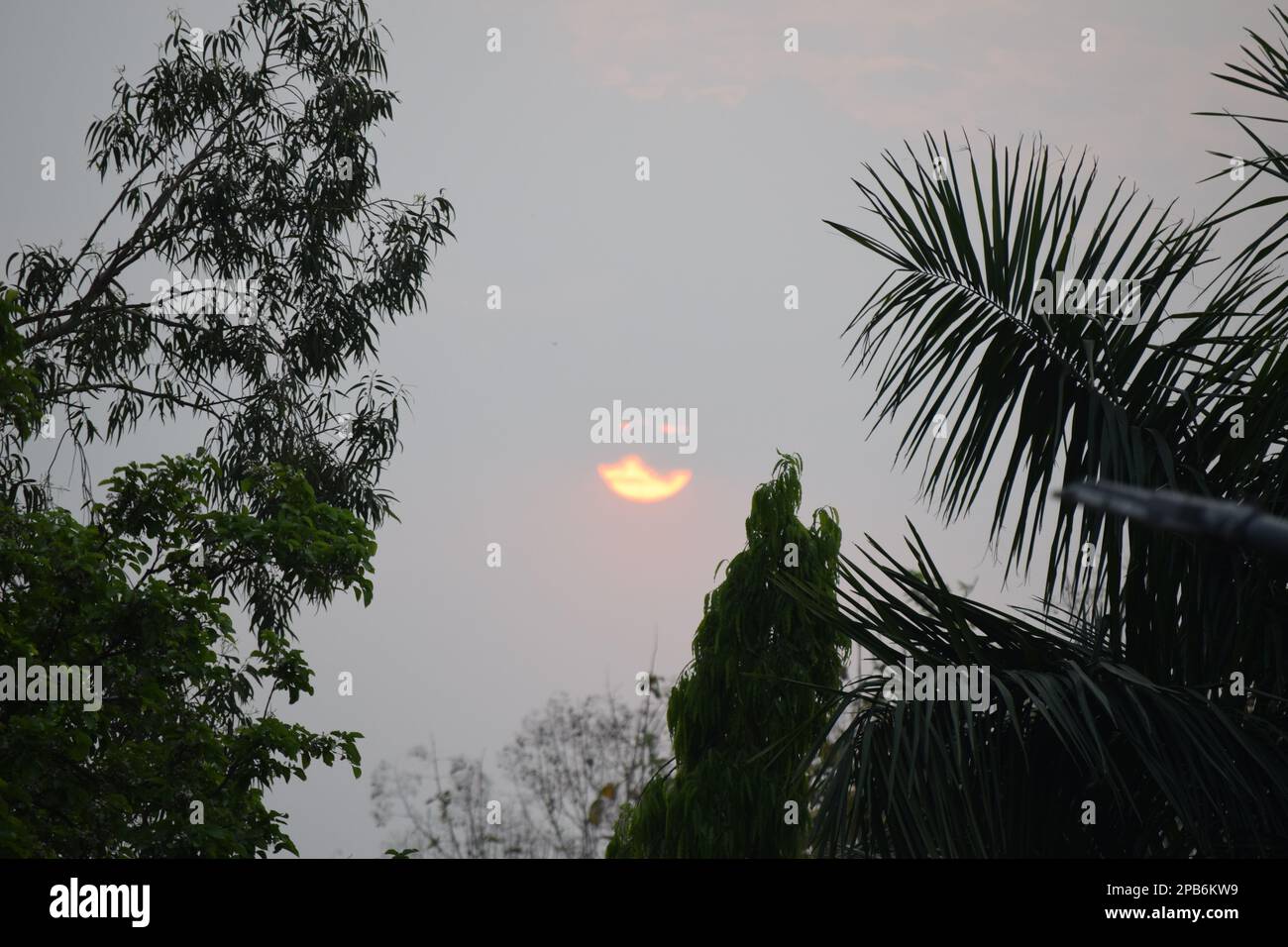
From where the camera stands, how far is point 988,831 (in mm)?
2945

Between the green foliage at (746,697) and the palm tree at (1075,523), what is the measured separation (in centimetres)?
590

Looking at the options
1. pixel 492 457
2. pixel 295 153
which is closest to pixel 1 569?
pixel 295 153

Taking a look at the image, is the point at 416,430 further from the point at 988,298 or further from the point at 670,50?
the point at 670,50

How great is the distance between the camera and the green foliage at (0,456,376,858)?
5.21 meters

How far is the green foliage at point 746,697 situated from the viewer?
9.43m

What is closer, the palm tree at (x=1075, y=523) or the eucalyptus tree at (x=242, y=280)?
the palm tree at (x=1075, y=523)

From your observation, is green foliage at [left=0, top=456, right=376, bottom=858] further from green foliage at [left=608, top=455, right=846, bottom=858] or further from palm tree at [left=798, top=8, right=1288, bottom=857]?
green foliage at [left=608, top=455, right=846, bottom=858]

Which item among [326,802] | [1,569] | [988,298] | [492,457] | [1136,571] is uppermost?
[492,457]

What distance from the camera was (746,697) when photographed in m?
9.70

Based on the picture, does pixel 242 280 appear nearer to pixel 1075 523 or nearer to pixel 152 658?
pixel 152 658

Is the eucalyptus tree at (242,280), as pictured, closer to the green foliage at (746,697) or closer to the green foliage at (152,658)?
the green foliage at (152,658)

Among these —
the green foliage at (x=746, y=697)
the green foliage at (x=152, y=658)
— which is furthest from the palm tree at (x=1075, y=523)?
the green foliage at (x=746, y=697)

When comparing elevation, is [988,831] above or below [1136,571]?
below
